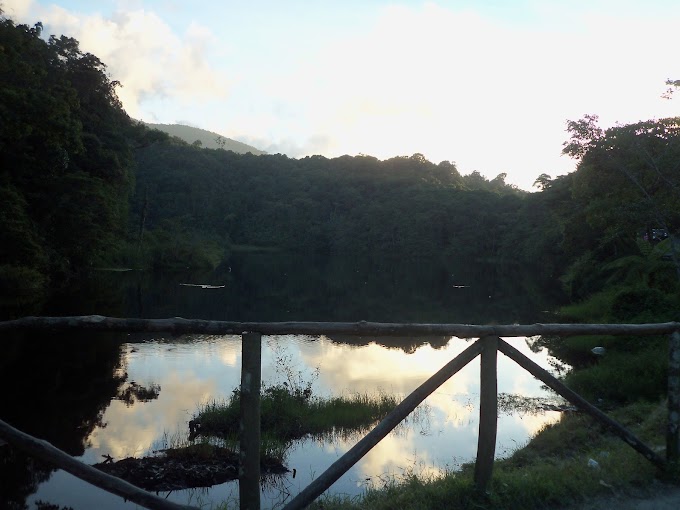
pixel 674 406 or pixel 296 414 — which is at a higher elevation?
pixel 674 406

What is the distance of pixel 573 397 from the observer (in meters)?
4.57

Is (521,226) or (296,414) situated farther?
(521,226)

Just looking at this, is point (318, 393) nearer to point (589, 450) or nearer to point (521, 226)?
point (589, 450)

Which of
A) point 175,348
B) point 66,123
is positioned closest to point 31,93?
point 66,123

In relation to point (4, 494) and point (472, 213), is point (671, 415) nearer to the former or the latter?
point (4, 494)

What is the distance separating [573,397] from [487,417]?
724mm

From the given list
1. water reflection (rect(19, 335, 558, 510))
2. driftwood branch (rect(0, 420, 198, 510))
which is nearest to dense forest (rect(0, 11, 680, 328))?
water reflection (rect(19, 335, 558, 510))

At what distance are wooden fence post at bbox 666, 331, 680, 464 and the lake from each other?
4045 mm

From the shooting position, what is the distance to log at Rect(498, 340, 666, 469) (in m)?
4.30

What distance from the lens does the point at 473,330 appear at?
4.21 metres

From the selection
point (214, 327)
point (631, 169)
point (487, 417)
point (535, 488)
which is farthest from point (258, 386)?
point (631, 169)

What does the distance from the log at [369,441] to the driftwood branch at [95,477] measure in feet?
2.32

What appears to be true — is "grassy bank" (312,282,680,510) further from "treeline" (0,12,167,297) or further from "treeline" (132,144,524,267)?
"treeline" (132,144,524,267)

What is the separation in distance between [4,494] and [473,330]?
22.7 feet
